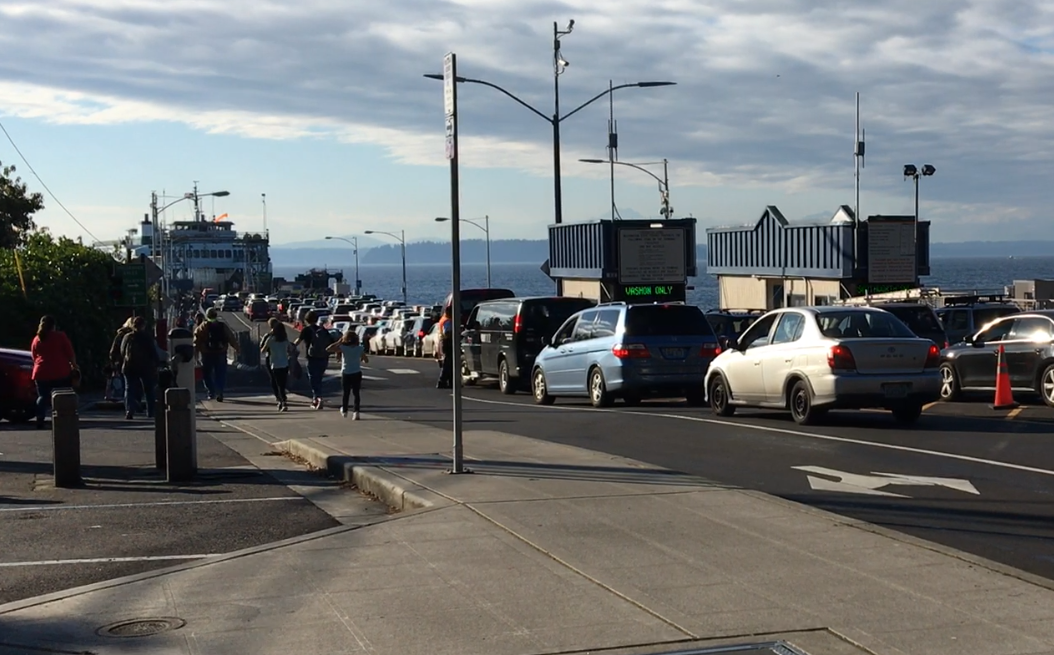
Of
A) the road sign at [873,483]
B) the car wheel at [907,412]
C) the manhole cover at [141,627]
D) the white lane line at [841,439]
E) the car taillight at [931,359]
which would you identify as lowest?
the manhole cover at [141,627]

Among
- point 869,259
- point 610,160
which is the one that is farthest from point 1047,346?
point 610,160

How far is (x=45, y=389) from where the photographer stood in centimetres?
1878

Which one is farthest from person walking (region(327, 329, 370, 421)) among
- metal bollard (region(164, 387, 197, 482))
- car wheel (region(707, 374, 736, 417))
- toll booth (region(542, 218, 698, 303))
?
toll booth (region(542, 218, 698, 303))

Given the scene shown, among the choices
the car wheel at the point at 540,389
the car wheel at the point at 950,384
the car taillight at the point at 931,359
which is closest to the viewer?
the car taillight at the point at 931,359

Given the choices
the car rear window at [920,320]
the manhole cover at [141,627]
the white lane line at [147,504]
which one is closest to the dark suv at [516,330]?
the car rear window at [920,320]

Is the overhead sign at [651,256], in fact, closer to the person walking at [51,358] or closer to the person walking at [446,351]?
the person walking at [446,351]

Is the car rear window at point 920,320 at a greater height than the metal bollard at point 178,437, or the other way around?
the car rear window at point 920,320

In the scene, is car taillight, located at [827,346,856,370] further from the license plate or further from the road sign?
the road sign

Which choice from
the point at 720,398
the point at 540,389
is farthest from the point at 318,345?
the point at 720,398

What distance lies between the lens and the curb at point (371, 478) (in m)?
10.3

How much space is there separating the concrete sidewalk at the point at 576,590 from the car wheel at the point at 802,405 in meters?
6.46

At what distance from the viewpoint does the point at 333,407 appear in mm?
23453

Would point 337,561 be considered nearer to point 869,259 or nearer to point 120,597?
point 120,597

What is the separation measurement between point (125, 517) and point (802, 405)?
918 centimetres
